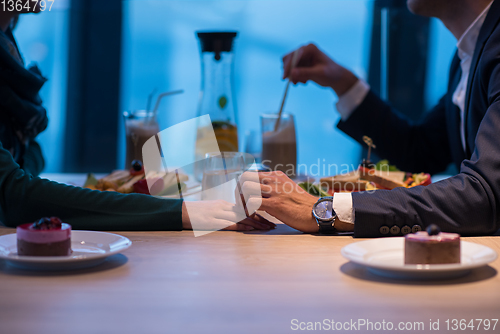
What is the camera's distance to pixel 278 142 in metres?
1.62

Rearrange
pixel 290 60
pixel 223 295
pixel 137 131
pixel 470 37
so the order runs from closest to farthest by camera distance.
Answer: pixel 223 295, pixel 470 37, pixel 137 131, pixel 290 60

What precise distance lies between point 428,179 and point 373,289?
0.84 metres

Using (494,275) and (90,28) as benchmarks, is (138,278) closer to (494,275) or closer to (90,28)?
(494,275)

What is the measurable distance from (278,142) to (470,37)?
2.19ft

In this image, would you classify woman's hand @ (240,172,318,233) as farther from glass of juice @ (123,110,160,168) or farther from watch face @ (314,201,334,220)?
glass of juice @ (123,110,160,168)

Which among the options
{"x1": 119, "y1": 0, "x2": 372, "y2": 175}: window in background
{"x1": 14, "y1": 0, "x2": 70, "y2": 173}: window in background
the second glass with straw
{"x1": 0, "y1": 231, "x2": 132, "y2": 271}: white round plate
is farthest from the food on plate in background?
{"x1": 14, "y1": 0, "x2": 70, "y2": 173}: window in background

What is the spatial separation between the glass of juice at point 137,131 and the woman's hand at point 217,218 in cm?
67

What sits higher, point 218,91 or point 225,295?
point 218,91

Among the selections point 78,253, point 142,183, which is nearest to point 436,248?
point 78,253

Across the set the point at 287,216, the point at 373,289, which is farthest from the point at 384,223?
the point at 373,289

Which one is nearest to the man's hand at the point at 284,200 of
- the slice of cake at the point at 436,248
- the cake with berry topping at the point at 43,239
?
the slice of cake at the point at 436,248

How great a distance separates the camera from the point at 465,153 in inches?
63.5

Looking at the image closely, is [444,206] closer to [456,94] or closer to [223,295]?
[223,295]

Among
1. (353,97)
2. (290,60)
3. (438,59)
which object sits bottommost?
(353,97)
